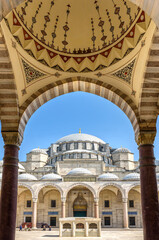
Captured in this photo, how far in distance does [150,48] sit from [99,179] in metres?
23.1

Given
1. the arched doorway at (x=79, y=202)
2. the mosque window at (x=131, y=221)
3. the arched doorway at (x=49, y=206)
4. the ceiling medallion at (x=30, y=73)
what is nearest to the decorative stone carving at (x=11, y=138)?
the ceiling medallion at (x=30, y=73)

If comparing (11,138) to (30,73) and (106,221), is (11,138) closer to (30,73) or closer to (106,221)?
(30,73)

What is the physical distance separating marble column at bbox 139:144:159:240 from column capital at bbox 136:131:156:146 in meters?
0.11

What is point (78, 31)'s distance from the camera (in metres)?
8.22

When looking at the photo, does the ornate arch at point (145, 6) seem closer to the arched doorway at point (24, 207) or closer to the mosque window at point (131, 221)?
the arched doorway at point (24, 207)

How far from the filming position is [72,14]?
7953 mm

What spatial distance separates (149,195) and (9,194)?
362 cm

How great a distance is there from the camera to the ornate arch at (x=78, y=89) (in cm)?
795

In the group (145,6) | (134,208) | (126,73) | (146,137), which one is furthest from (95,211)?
(145,6)

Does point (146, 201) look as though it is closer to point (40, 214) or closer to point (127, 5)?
point (127, 5)

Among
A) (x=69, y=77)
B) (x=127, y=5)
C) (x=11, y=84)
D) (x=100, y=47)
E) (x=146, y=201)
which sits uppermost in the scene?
(x=127, y=5)

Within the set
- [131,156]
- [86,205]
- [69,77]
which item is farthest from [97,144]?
[69,77]

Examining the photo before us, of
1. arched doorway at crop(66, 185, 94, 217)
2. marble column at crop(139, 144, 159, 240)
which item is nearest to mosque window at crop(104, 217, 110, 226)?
arched doorway at crop(66, 185, 94, 217)

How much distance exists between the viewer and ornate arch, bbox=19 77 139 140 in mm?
7945
